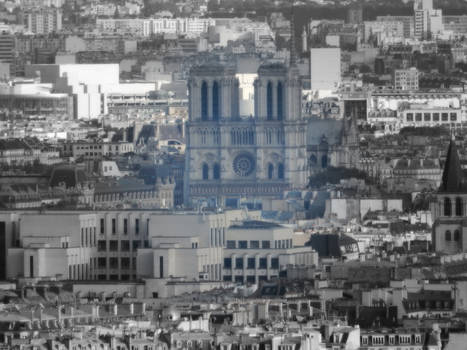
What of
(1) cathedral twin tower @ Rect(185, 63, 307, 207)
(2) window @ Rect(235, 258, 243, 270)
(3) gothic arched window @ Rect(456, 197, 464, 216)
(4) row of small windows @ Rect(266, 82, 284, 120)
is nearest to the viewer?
(2) window @ Rect(235, 258, 243, 270)

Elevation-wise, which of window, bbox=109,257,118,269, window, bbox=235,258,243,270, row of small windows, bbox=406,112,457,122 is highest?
window, bbox=235,258,243,270

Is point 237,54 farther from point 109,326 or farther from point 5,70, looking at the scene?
point 5,70

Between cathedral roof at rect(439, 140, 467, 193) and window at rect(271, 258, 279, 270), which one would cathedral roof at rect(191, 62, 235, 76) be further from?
window at rect(271, 258, 279, 270)

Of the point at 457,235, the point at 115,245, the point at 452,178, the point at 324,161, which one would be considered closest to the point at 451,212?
the point at 457,235

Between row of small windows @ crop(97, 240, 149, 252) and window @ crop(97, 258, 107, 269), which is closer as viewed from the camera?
window @ crop(97, 258, 107, 269)

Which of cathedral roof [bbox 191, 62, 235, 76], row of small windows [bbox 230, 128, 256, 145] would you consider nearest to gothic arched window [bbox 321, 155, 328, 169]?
row of small windows [bbox 230, 128, 256, 145]

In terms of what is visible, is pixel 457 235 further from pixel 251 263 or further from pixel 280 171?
pixel 280 171

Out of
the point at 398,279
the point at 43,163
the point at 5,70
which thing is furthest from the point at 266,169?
the point at 5,70
